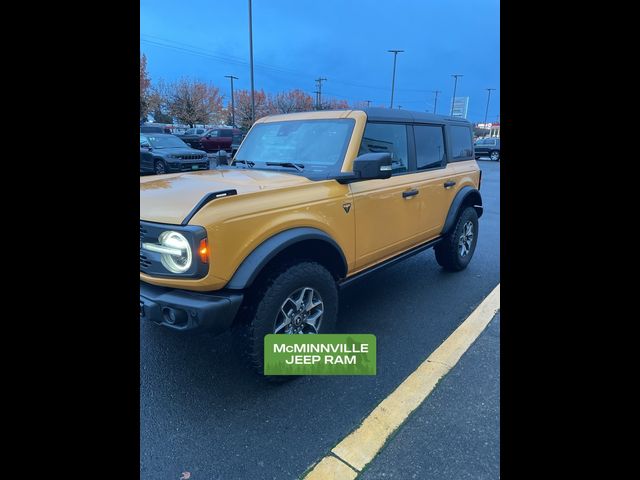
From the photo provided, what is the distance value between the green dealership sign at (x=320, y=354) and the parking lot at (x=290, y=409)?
0.28ft

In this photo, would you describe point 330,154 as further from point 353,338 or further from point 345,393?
point 345,393

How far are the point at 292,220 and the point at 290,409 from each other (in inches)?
45.7

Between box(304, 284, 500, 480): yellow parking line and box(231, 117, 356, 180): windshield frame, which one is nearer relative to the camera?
box(304, 284, 500, 480): yellow parking line

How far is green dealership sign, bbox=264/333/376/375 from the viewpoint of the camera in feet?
8.13

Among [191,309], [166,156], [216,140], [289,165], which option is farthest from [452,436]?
[216,140]

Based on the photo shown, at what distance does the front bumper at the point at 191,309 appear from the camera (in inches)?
82.1

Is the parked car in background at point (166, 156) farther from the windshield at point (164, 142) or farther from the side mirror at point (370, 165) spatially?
the side mirror at point (370, 165)

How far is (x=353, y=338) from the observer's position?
3.11 m

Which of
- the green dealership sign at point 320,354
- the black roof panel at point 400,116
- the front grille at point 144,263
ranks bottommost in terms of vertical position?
the green dealership sign at point 320,354

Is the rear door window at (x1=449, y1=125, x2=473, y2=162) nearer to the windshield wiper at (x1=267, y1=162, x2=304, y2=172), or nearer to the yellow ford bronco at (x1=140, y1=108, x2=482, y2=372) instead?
the yellow ford bronco at (x1=140, y1=108, x2=482, y2=372)

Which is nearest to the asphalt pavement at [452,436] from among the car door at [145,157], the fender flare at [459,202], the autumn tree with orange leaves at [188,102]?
the fender flare at [459,202]

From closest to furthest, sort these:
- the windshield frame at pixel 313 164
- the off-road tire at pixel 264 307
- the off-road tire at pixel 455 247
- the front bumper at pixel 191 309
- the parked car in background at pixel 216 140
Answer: the front bumper at pixel 191 309, the off-road tire at pixel 264 307, the windshield frame at pixel 313 164, the off-road tire at pixel 455 247, the parked car in background at pixel 216 140

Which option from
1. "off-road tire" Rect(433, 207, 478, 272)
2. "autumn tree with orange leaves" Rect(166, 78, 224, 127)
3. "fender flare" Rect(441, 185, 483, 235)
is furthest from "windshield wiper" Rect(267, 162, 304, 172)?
"autumn tree with orange leaves" Rect(166, 78, 224, 127)
